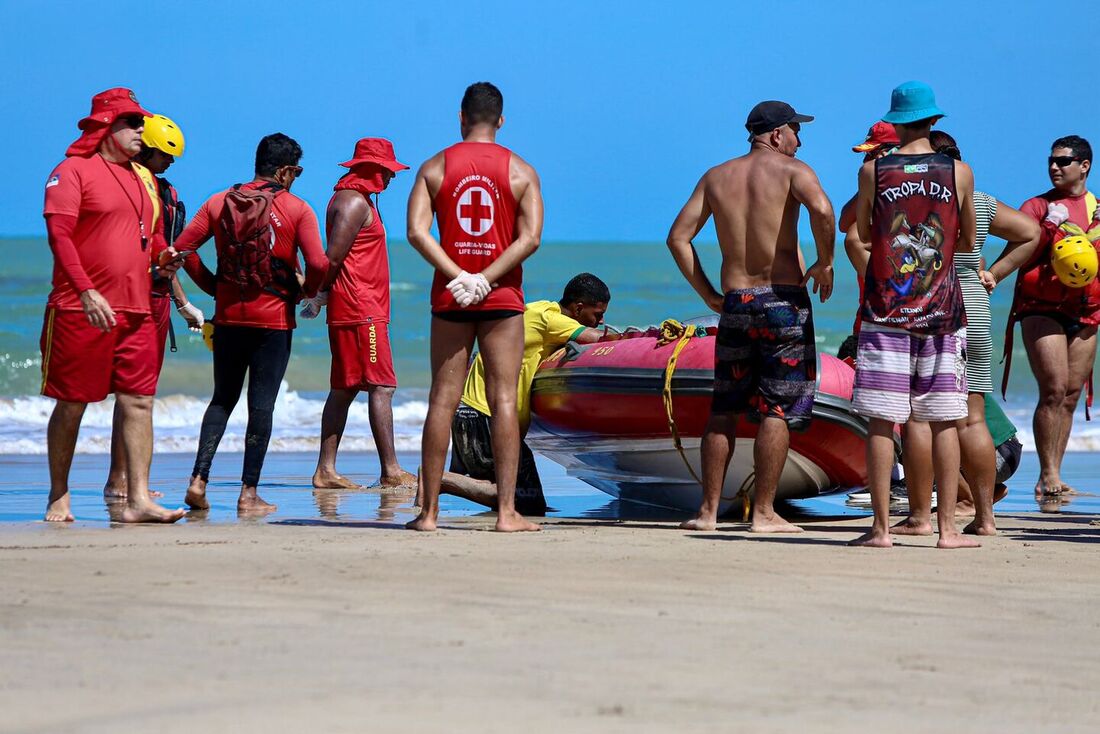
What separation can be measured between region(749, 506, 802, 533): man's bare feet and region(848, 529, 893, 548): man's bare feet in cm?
55

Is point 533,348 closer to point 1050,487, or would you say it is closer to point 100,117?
point 100,117

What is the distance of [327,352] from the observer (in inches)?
1019

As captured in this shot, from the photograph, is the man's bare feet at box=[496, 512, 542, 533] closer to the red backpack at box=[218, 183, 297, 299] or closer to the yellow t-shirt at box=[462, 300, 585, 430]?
the yellow t-shirt at box=[462, 300, 585, 430]

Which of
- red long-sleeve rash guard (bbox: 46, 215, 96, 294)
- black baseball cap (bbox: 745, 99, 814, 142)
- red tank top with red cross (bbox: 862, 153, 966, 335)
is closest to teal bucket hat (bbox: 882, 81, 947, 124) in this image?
red tank top with red cross (bbox: 862, 153, 966, 335)

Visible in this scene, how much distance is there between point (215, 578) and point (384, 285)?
4606mm

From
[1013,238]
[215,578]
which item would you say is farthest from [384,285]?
[215,578]

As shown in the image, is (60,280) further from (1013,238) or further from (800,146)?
(1013,238)

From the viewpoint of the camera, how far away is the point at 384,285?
8453mm

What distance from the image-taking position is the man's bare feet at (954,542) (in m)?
5.14

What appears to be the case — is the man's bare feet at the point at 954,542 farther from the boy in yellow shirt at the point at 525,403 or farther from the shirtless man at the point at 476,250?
the boy in yellow shirt at the point at 525,403

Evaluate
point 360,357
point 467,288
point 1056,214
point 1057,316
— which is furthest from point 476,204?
point 1057,316

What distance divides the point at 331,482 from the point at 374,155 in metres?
1.86

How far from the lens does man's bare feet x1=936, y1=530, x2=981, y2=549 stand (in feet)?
16.9

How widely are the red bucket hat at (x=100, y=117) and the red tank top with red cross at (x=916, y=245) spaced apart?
9.51 ft
